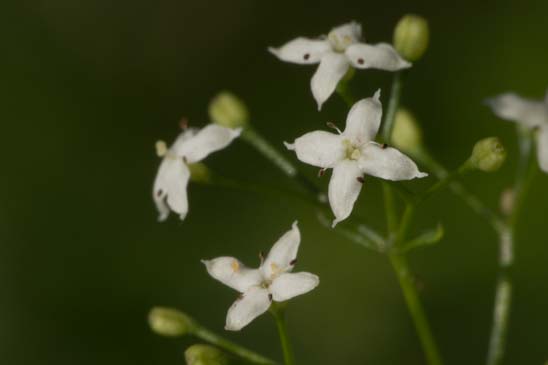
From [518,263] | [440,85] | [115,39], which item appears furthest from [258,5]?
[518,263]

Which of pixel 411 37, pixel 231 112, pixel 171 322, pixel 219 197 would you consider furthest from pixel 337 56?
pixel 219 197

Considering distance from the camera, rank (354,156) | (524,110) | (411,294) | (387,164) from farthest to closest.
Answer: (524,110) < (411,294) < (354,156) < (387,164)

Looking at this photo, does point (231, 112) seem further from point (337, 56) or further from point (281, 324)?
point (281, 324)

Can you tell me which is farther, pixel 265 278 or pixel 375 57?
pixel 375 57

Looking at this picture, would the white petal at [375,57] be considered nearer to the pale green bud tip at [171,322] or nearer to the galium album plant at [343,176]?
the galium album plant at [343,176]

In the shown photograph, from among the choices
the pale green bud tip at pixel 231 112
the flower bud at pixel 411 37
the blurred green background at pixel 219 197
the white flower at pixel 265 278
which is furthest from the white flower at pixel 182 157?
the blurred green background at pixel 219 197

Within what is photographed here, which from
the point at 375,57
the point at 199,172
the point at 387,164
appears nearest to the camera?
the point at 387,164

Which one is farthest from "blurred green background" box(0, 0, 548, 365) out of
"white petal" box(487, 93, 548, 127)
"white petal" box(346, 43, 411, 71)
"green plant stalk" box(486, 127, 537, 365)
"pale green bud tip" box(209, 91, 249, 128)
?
"white petal" box(346, 43, 411, 71)
